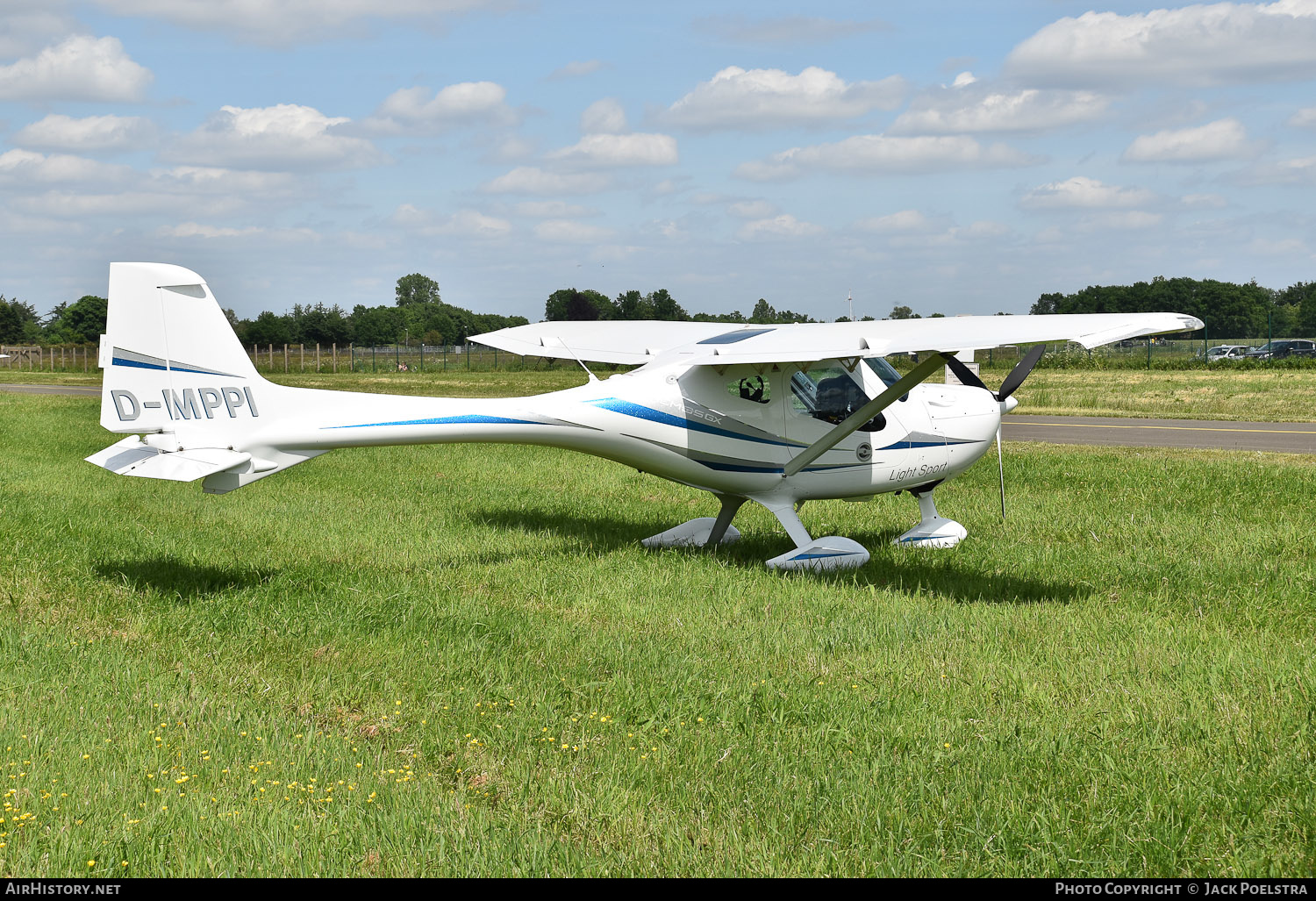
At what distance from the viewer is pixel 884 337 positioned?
27.3 feet

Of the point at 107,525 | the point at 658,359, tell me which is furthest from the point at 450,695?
the point at 107,525

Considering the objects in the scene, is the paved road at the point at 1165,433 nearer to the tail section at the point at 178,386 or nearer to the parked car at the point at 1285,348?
the tail section at the point at 178,386

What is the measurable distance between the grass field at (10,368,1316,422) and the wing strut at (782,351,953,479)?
1867 centimetres

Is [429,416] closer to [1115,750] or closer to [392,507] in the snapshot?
[392,507]

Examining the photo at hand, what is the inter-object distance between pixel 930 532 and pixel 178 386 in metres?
6.95

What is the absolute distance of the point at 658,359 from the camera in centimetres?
934

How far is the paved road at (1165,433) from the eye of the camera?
19.1 m

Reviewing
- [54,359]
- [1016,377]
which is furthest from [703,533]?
[54,359]

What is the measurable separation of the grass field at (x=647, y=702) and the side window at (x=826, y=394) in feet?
4.81

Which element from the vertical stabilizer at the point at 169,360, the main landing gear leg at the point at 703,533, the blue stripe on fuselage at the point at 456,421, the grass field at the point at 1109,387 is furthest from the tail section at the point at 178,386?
the grass field at the point at 1109,387

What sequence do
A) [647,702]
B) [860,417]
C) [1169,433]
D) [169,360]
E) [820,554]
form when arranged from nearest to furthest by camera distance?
[647,702] → [169,360] → [860,417] → [820,554] → [1169,433]

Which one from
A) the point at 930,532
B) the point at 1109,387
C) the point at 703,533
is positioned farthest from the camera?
the point at 1109,387

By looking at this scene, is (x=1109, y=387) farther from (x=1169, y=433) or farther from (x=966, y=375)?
(x=966, y=375)
